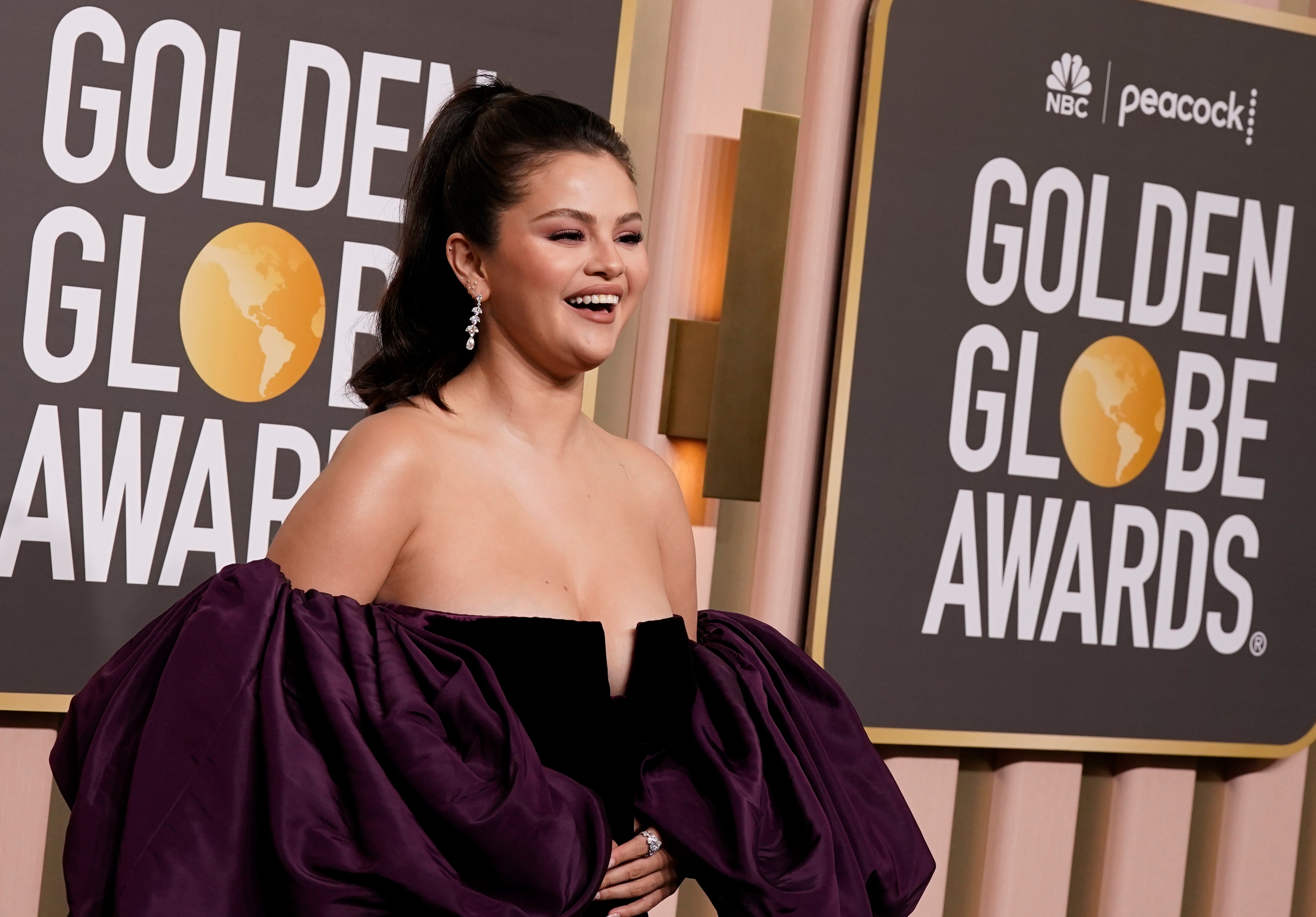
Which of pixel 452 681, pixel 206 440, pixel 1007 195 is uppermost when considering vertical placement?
pixel 1007 195

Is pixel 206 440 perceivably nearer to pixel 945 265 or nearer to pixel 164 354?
pixel 164 354

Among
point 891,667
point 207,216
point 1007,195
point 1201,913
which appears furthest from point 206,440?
point 1201,913

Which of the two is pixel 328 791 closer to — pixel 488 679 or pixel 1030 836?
pixel 488 679

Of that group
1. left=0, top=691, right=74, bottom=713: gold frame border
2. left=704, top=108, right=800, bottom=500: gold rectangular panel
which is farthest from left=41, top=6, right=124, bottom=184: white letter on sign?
left=704, top=108, right=800, bottom=500: gold rectangular panel

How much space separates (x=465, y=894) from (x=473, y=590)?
0.28 m

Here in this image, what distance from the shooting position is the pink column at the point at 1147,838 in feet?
7.77

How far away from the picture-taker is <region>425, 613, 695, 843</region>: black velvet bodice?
1.23 metres

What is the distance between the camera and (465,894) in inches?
42.6

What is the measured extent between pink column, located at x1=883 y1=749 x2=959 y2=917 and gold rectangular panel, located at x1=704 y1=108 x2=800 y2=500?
52cm

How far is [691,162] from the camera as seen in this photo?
207cm

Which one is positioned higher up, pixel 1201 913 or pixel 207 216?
pixel 207 216

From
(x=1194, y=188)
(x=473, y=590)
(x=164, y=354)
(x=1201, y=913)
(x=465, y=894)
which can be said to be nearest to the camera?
(x=465, y=894)

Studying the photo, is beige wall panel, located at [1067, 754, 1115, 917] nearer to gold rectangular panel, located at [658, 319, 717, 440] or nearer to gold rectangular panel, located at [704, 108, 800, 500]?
gold rectangular panel, located at [704, 108, 800, 500]

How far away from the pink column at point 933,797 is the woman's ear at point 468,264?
1187mm
